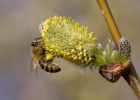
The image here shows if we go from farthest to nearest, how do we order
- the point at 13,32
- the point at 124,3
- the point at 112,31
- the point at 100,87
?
the point at 13,32
the point at 124,3
the point at 100,87
the point at 112,31

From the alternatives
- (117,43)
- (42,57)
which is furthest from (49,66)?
(117,43)

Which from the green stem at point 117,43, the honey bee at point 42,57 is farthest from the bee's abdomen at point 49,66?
the green stem at point 117,43

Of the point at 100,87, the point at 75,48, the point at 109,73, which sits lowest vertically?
the point at 100,87

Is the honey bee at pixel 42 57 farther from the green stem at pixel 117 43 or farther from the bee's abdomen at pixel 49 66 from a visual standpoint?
the green stem at pixel 117 43

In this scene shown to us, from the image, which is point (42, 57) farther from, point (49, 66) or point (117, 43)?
point (117, 43)

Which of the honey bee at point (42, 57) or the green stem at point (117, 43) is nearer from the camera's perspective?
the green stem at point (117, 43)

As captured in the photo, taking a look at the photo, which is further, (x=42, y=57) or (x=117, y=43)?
(x=42, y=57)

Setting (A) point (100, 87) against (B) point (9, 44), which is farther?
(B) point (9, 44)

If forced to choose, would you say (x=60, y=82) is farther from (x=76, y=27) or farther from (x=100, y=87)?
(x=76, y=27)

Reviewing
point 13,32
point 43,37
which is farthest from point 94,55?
point 13,32

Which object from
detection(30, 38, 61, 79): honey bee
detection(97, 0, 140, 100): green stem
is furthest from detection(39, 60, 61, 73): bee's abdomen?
detection(97, 0, 140, 100): green stem

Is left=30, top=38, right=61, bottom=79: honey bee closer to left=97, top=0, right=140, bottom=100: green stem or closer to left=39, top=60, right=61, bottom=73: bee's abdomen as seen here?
left=39, top=60, right=61, bottom=73: bee's abdomen
